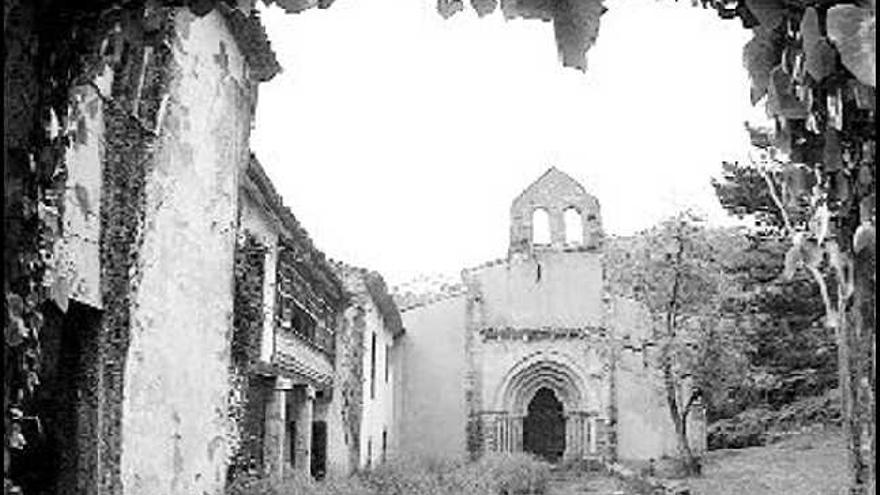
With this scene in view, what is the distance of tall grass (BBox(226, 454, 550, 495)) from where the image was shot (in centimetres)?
1430

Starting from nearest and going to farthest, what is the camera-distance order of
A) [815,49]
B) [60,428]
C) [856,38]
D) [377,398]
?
1. [856,38]
2. [815,49]
3. [60,428]
4. [377,398]

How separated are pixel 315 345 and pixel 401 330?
1149 cm

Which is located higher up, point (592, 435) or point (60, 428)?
point (60, 428)

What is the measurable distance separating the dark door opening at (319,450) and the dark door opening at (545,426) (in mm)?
10739

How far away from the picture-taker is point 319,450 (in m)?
21.1

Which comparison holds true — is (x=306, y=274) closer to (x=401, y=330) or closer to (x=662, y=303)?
(x=662, y=303)

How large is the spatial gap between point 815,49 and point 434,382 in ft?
94.8

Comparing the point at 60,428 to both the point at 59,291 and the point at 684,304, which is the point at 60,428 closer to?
the point at 59,291

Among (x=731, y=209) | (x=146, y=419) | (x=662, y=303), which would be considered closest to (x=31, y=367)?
(x=146, y=419)

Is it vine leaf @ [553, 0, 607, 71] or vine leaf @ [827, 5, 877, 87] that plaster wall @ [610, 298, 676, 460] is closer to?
vine leaf @ [553, 0, 607, 71]

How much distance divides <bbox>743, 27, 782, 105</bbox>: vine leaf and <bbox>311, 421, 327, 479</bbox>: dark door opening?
716 inches

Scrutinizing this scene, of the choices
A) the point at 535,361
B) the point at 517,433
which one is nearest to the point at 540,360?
the point at 535,361

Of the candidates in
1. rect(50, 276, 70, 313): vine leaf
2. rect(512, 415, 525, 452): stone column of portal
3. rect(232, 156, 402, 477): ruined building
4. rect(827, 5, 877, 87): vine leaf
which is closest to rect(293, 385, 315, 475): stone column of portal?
rect(232, 156, 402, 477): ruined building

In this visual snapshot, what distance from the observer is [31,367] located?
4020 millimetres
